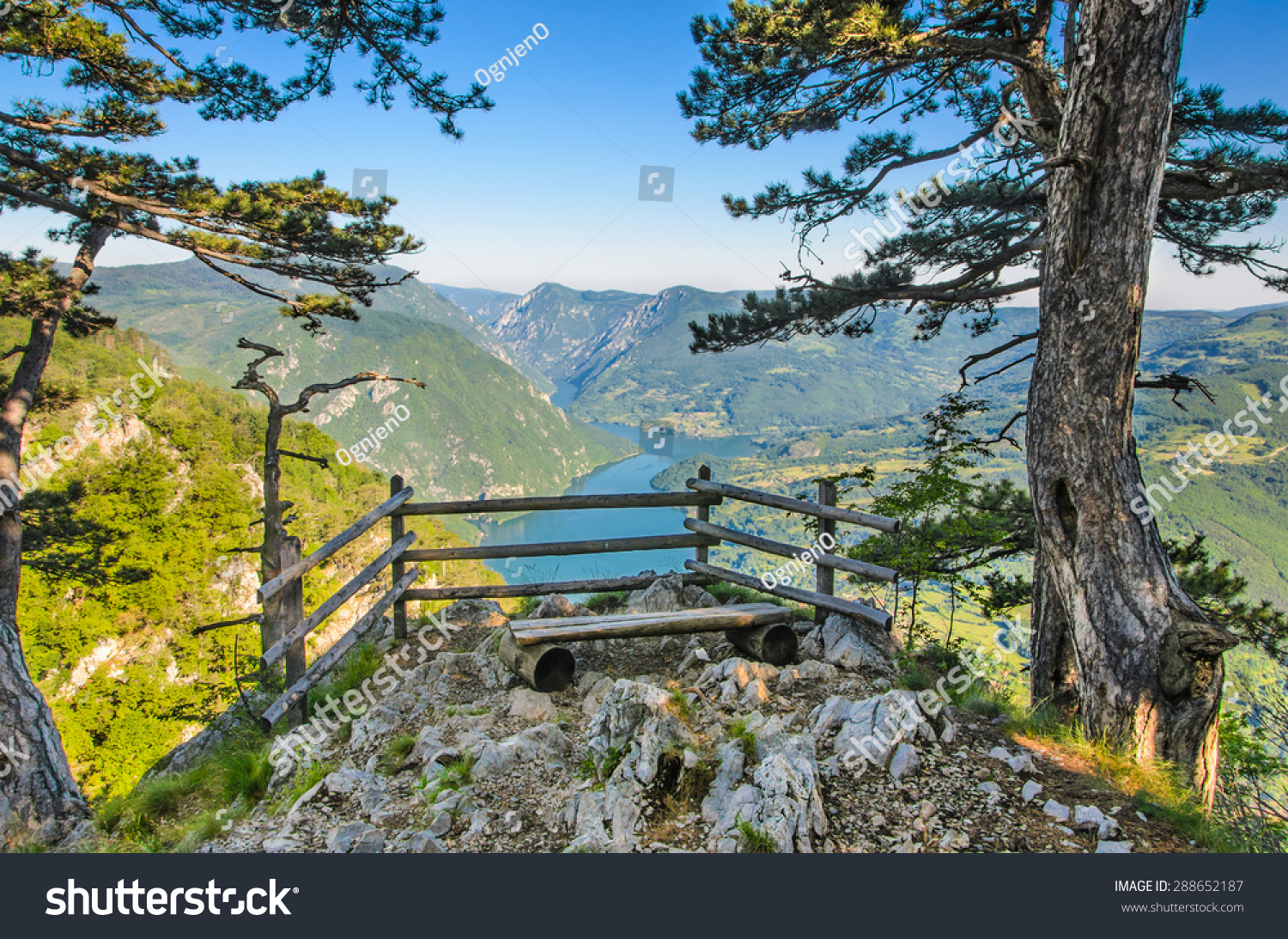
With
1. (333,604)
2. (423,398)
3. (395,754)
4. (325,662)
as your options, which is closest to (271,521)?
(333,604)

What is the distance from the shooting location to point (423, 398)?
154 metres

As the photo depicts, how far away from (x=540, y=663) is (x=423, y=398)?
158428 mm

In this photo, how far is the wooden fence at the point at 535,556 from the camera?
496 centimetres

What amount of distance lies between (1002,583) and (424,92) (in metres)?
10.2

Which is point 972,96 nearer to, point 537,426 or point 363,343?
point 537,426

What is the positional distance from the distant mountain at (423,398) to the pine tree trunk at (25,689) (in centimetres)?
12654

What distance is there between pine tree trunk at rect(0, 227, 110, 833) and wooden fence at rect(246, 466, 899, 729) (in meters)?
1.77

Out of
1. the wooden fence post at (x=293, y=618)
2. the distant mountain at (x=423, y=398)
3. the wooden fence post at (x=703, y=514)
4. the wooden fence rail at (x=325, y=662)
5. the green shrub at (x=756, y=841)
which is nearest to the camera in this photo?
the green shrub at (x=756, y=841)

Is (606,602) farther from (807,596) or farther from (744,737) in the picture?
(744,737)

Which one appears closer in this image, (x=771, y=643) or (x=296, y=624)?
(x=296, y=624)

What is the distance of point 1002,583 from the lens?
1034 cm

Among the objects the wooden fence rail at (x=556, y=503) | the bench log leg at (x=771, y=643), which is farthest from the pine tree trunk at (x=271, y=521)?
the bench log leg at (x=771, y=643)

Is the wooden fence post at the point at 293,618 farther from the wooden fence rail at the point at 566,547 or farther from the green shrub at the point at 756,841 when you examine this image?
the green shrub at the point at 756,841

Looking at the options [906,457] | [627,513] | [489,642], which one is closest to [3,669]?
[489,642]
